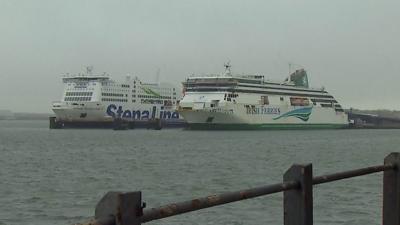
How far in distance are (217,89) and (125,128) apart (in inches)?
707

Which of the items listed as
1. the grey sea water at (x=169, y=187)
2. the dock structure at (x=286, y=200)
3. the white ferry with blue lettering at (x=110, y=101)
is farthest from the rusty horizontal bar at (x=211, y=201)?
the white ferry with blue lettering at (x=110, y=101)

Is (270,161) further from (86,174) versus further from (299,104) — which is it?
(299,104)

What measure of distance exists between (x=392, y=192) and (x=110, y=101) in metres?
102

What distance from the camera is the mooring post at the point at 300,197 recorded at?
3.71m

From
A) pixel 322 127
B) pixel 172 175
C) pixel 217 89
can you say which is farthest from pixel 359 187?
pixel 322 127

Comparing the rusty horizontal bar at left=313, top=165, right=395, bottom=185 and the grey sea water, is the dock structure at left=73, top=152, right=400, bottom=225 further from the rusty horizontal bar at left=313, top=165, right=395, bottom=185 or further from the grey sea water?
the grey sea water

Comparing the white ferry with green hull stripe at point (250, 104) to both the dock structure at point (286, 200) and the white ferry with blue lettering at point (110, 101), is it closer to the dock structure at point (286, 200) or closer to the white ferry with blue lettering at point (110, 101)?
the white ferry with blue lettering at point (110, 101)

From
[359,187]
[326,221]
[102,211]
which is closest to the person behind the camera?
[102,211]

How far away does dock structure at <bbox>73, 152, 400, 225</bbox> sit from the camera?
256cm

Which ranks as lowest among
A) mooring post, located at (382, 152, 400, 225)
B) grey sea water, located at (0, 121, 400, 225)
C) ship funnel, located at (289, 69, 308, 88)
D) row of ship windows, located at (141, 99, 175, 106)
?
grey sea water, located at (0, 121, 400, 225)

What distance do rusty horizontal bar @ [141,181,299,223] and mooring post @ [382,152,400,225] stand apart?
57.1 inches

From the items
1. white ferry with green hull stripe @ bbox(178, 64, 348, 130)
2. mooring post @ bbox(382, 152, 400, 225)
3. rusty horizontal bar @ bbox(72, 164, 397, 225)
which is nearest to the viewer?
rusty horizontal bar @ bbox(72, 164, 397, 225)

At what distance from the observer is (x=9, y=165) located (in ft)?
105

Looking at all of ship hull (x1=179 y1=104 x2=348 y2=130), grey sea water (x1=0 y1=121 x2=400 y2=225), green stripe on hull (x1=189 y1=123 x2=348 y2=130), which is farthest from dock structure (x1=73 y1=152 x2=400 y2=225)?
green stripe on hull (x1=189 y1=123 x2=348 y2=130)
